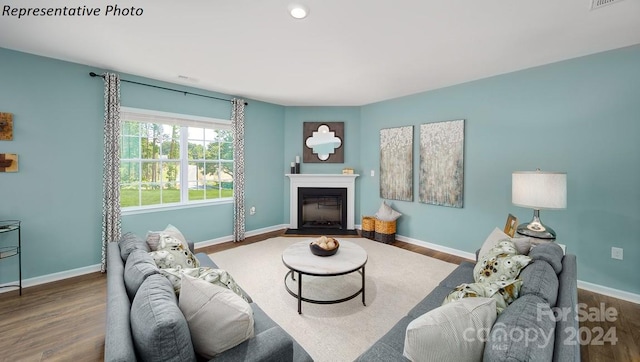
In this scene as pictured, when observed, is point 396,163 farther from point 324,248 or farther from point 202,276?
point 202,276

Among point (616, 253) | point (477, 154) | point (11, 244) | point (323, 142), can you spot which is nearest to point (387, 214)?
point (477, 154)

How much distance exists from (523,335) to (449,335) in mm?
254

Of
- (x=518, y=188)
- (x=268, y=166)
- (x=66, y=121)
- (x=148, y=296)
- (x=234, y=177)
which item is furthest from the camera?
(x=268, y=166)

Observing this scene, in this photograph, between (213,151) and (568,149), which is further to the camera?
(213,151)

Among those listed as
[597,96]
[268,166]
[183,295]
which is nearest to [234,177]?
[268,166]

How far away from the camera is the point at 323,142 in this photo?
523 cm

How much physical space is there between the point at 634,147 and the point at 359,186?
3.66m

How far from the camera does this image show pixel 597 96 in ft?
9.08

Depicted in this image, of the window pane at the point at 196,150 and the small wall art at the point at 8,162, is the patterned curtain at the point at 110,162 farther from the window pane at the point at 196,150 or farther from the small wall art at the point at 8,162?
the window pane at the point at 196,150

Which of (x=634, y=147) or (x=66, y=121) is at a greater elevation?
(x=66, y=121)

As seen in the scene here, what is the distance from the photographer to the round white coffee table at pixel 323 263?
2.28 meters

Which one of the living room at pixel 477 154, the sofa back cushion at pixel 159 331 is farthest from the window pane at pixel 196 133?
the sofa back cushion at pixel 159 331

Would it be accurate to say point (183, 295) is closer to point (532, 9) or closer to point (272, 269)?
point (272, 269)

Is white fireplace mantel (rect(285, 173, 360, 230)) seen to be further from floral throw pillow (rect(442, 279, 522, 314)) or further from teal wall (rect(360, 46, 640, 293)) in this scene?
floral throw pillow (rect(442, 279, 522, 314))
